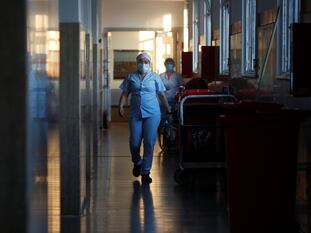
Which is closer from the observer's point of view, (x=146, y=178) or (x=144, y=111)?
(x=144, y=111)

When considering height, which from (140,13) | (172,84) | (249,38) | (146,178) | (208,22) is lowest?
(146,178)

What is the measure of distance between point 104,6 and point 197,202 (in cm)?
1342

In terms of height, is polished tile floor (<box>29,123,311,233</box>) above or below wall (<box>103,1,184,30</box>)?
below

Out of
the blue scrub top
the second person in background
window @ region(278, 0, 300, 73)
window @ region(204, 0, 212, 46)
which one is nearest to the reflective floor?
the blue scrub top

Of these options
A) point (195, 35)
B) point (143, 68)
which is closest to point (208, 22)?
point (195, 35)

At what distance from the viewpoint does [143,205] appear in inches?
307

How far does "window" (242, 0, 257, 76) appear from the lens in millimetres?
8812

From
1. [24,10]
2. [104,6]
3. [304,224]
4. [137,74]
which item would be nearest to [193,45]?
[104,6]

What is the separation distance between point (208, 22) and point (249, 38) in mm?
5423

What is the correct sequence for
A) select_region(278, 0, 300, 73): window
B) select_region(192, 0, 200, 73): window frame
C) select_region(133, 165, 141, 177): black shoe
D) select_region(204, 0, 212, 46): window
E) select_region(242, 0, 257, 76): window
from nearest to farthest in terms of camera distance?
select_region(278, 0, 300, 73): window → select_region(242, 0, 257, 76): window → select_region(133, 165, 141, 177): black shoe → select_region(204, 0, 212, 46): window → select_region(192, 0, 200, 73): window frame

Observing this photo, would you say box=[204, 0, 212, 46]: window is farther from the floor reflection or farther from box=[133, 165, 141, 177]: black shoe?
the floor reflection

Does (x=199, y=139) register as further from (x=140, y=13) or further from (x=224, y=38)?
(x=140, y=13)

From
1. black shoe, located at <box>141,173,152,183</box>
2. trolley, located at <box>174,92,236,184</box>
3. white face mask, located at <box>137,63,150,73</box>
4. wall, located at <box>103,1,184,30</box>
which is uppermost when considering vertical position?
wall, located at <box>103,1,184,30</box>

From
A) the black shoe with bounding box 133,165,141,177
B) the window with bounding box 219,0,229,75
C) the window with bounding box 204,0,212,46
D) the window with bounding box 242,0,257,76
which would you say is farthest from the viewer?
the window with bounding box 204,0,212,46
